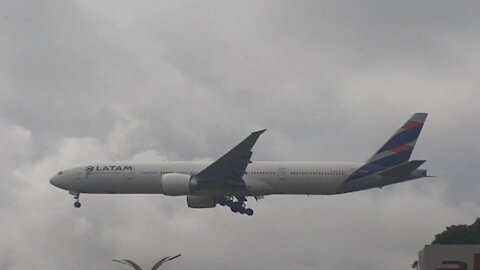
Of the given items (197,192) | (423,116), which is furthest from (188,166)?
(423,116)

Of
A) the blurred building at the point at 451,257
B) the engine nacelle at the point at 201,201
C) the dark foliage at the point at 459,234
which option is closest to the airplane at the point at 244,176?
the engine nacelle at the point at 201,201

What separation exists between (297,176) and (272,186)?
7.35 feet

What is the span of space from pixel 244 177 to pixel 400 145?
503 inches

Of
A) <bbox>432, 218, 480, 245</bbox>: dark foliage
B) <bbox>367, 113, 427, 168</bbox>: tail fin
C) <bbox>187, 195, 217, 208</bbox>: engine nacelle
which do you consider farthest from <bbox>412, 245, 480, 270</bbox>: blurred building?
<bbox>432, 218, 480, 245</bbox>: dark foliage

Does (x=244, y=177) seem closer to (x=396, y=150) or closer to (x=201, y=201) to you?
(x=201, y=201)

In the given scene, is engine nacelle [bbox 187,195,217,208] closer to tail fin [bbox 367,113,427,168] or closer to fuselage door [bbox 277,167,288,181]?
fuselage door [bbox 277,167,288,181]

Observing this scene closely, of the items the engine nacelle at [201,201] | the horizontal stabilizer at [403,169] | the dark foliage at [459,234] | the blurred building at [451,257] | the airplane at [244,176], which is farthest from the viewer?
the dark foliage at [459,234]

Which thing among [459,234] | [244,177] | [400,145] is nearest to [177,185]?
[244,177]

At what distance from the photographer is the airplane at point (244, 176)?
67.6 m

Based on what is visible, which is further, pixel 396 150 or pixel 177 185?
pixel 396 150

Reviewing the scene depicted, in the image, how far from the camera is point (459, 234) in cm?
8488

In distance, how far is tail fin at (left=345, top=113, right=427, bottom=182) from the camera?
6812cm

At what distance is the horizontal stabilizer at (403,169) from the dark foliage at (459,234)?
1925 centimetres

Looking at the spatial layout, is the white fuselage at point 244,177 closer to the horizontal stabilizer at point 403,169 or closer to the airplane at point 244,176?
the airplane at point 244,176
